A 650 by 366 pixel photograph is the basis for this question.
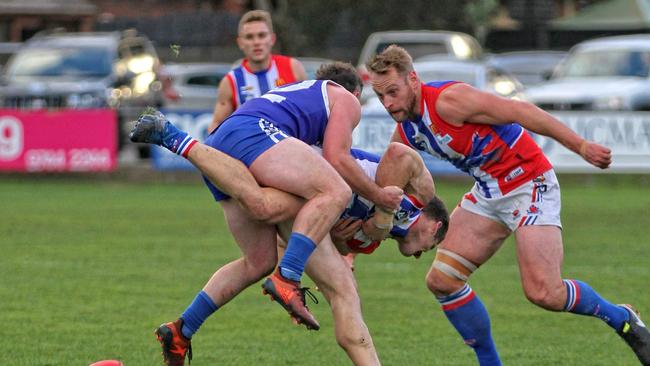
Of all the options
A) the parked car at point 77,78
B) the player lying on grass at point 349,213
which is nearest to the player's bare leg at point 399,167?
the player lying on grass at point 349,213

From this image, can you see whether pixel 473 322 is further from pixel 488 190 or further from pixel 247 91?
pixel 247 91

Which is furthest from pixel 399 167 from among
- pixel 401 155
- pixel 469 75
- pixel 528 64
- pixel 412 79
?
pixel 528 64

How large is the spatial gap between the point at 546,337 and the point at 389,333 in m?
1.05

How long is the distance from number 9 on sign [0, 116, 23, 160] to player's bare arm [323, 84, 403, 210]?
14.8m

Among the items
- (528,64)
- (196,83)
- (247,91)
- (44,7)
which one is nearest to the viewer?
(247,91)

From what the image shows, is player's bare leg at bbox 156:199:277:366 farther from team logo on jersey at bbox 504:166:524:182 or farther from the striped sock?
team logo on jersey at bbox 504:166:524:182

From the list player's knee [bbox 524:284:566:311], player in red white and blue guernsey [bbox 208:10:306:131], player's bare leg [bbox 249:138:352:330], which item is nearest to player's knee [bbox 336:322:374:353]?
player's bare leg [bbox 249:138:352:330]

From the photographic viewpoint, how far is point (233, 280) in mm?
7949

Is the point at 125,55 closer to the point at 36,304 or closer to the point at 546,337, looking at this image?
the point at 36,304

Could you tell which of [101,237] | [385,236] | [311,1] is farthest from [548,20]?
[385,236]

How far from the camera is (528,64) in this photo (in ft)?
119

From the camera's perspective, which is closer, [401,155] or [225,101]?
[401,155]

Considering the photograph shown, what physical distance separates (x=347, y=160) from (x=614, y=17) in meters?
40.3

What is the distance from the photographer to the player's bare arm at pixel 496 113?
7.57 m
